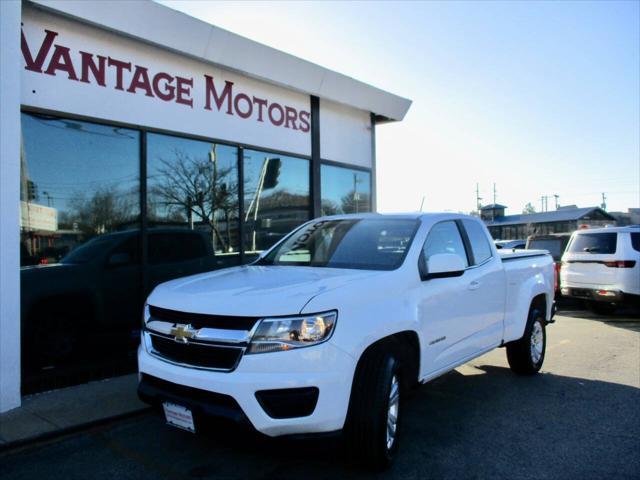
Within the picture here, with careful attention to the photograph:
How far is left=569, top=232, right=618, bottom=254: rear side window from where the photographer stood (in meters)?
10.2

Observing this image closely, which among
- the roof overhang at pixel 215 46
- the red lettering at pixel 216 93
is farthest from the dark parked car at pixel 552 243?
the red lettering at pixel 216 93

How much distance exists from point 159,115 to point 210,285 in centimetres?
392

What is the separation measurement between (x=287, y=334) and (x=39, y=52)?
4662 millimetres

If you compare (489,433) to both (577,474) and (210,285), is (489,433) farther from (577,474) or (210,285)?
(210,285)

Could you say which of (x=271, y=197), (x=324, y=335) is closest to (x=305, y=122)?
(x=271, y=197)

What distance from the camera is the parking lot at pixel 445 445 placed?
3.47 meters

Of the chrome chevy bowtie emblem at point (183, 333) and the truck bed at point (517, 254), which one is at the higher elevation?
the truck bed at point (517, 254)

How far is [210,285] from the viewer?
11.8 feet

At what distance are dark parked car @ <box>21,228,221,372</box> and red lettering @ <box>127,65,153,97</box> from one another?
5.90 ft

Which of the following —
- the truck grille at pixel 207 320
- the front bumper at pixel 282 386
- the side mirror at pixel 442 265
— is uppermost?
the side mirror at pixel 442 265

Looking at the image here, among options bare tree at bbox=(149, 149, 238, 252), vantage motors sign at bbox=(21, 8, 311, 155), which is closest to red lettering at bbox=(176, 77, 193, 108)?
vantage motors sign at bbox=(21, 8, 311, 155)

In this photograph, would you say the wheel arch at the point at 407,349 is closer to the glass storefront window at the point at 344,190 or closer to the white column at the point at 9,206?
the white column at the point at 9,206

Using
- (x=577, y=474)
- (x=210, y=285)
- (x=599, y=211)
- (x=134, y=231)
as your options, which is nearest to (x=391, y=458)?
(x=577, y=474)

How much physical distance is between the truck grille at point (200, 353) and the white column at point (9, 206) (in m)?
2.12
